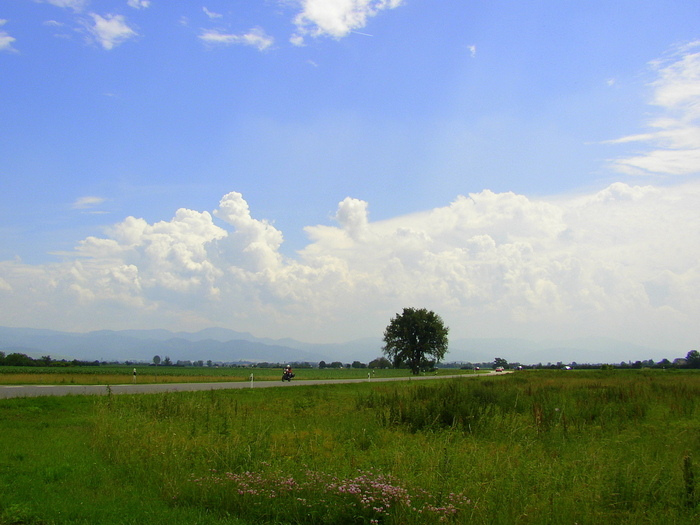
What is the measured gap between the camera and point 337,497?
308 inches

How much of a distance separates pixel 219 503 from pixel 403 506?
299cm

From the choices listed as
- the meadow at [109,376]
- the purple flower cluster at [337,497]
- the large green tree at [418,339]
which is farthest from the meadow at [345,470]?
the large green tree at [418,339]

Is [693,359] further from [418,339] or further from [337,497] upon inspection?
[337,497]

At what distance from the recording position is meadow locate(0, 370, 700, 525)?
7742 millimetres

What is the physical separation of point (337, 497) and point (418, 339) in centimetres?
9842

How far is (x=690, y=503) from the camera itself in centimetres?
865

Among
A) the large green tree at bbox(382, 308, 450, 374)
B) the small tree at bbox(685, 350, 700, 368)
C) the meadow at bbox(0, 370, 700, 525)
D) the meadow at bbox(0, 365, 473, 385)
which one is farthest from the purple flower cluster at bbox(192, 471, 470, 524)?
the small tree at bbox(685, 350, 700, 368)

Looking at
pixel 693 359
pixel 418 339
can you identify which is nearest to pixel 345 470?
pixel 418 339

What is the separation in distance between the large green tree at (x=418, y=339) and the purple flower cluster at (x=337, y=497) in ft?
314

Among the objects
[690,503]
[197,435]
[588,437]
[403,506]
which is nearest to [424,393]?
[588,437]

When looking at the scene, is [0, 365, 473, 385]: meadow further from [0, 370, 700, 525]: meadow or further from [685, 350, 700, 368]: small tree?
[685, 350, 700, 368]: small tree

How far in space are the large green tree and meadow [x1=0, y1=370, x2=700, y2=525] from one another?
86.7 metres

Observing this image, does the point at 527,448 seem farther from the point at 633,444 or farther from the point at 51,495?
the point at 51,495

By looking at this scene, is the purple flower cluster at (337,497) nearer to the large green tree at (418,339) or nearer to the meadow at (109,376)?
the meadow at (109,376)
